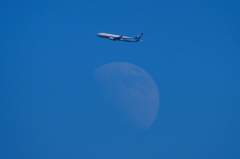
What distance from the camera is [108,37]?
24000 mm

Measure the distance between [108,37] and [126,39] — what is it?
149cm

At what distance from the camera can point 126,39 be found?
24375mm

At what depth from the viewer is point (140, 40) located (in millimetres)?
23938

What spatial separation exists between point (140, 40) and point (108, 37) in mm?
2551

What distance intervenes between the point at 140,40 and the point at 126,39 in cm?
119
